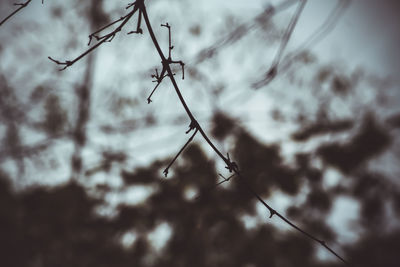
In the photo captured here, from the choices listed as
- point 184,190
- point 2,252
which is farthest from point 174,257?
point 2,252

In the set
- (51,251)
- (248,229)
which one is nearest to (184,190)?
(248,229)

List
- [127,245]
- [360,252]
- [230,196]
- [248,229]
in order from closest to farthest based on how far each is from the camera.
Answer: [230,196], [248,229], [127,245], [360,252]

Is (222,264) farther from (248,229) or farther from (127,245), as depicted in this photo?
(127,245)

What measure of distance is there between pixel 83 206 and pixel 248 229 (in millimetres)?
2894

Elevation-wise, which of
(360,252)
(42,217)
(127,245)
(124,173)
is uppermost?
(42,217)

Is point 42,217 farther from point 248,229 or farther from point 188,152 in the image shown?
point 248,229

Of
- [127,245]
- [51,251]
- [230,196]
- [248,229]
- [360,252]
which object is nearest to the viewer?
[230,196]

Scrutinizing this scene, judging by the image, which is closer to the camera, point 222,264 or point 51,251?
point 222,264

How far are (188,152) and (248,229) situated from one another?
59.7 inches

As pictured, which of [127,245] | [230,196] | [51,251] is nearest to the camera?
[230,196]

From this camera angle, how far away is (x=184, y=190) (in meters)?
3.46

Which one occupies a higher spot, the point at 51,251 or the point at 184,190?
the point at 51,251

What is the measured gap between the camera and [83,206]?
432 cm

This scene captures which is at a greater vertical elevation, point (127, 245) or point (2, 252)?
point (2, 252)
